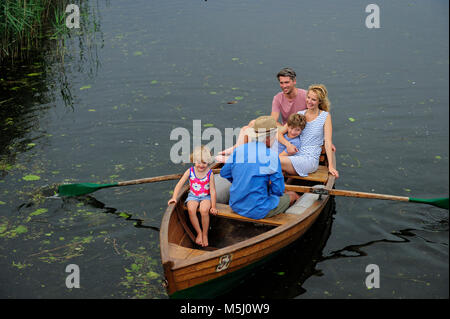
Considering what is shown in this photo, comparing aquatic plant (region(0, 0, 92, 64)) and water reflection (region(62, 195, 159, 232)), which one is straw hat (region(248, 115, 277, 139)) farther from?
aquatic plant (region(0, 0, 92, 64))

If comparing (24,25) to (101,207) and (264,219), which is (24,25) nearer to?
(101,207)

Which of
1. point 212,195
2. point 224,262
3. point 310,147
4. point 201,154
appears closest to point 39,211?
point 212,195

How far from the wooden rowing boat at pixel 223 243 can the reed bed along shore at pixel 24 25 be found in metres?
7.71

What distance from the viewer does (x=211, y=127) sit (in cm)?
959

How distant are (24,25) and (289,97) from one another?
8.16 meters

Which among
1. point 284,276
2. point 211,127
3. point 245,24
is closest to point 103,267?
point 284,276

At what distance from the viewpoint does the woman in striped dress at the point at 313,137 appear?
6.80 meters

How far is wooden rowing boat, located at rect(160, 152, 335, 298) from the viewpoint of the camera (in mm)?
4852

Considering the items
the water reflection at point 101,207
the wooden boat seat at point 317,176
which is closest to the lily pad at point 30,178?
the water reflection at point 101,207

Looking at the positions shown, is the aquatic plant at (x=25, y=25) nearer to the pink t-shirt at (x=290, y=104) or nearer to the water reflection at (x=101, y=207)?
the water reflection at (x=101, y=207)

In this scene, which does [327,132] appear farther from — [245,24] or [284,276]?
[245,24]

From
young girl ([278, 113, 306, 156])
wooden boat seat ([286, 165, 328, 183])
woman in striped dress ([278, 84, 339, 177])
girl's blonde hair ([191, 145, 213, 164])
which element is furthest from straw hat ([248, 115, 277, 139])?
wooden boat seat ([286, 165, 328, 183])

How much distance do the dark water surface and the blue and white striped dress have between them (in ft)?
2.60
